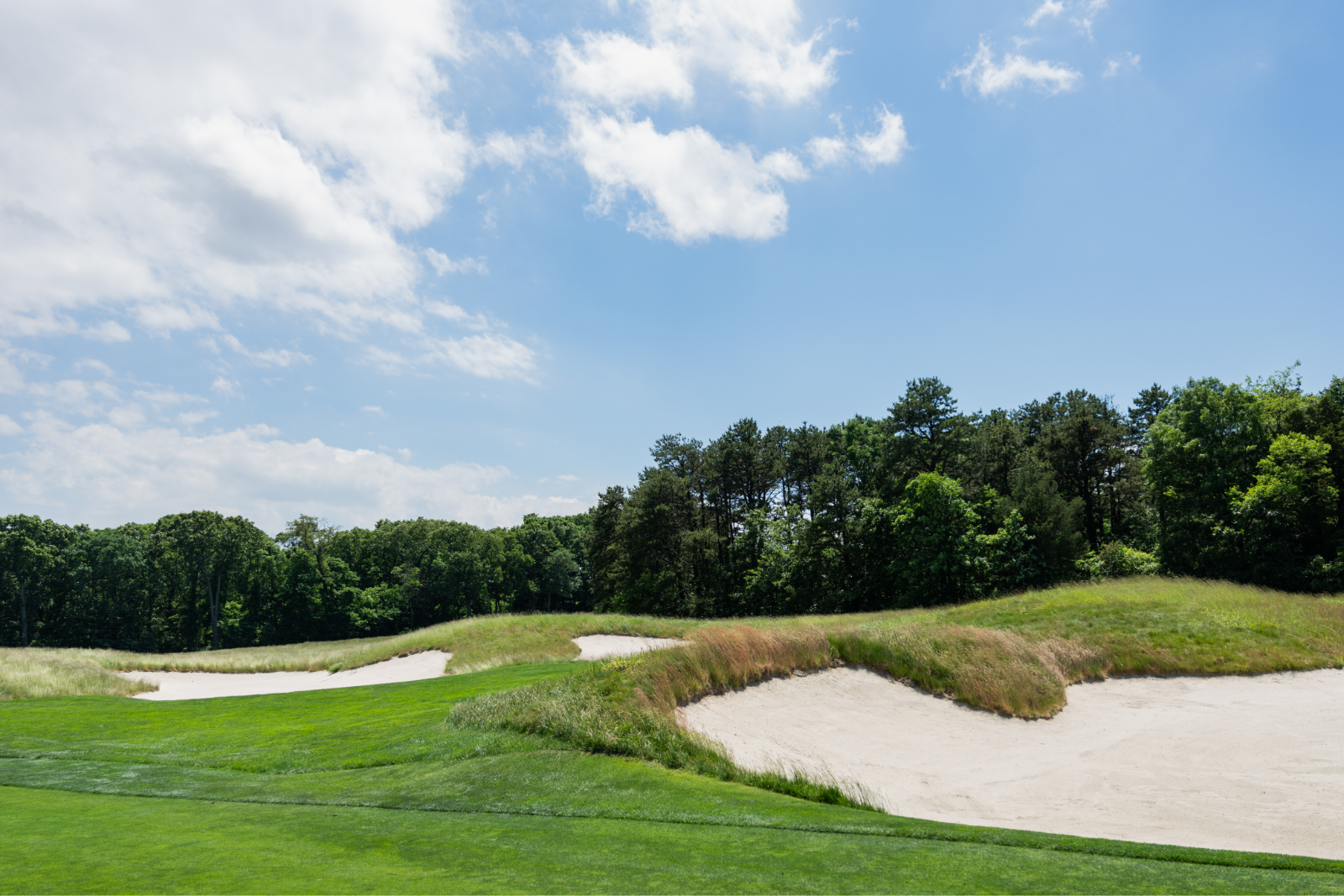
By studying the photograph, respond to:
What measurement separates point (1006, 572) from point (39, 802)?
145 ft

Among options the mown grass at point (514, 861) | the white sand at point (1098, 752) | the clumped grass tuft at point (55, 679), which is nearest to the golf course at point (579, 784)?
the mown grass at point (514, 861)

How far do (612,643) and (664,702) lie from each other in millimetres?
14961

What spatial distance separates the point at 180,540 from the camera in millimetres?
65625

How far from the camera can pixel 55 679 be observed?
63.3 ft

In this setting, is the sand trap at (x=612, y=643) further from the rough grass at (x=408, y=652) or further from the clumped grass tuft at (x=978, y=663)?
the clumped grass tuft at (x=978, y=663)

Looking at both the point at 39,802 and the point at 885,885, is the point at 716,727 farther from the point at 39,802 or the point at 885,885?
the point at 39,802

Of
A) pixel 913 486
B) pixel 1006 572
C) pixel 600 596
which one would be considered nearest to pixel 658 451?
pixel 600 596

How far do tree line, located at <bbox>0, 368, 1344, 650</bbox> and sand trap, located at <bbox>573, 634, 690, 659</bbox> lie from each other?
70.9ft

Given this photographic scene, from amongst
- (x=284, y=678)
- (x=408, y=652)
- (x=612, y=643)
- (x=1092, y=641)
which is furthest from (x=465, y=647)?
(x=1092, y=641)

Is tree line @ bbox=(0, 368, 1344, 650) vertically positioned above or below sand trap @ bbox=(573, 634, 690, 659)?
above

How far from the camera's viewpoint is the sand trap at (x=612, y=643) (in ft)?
79.6

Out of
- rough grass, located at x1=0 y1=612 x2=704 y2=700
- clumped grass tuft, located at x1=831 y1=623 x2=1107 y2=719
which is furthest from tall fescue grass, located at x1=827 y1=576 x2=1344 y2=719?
rough grass, located at x1=0 y1=612 x2=704 y2=700

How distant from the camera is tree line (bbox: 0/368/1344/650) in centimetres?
3716

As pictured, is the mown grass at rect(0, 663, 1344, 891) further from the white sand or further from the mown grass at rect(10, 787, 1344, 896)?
the white sand
